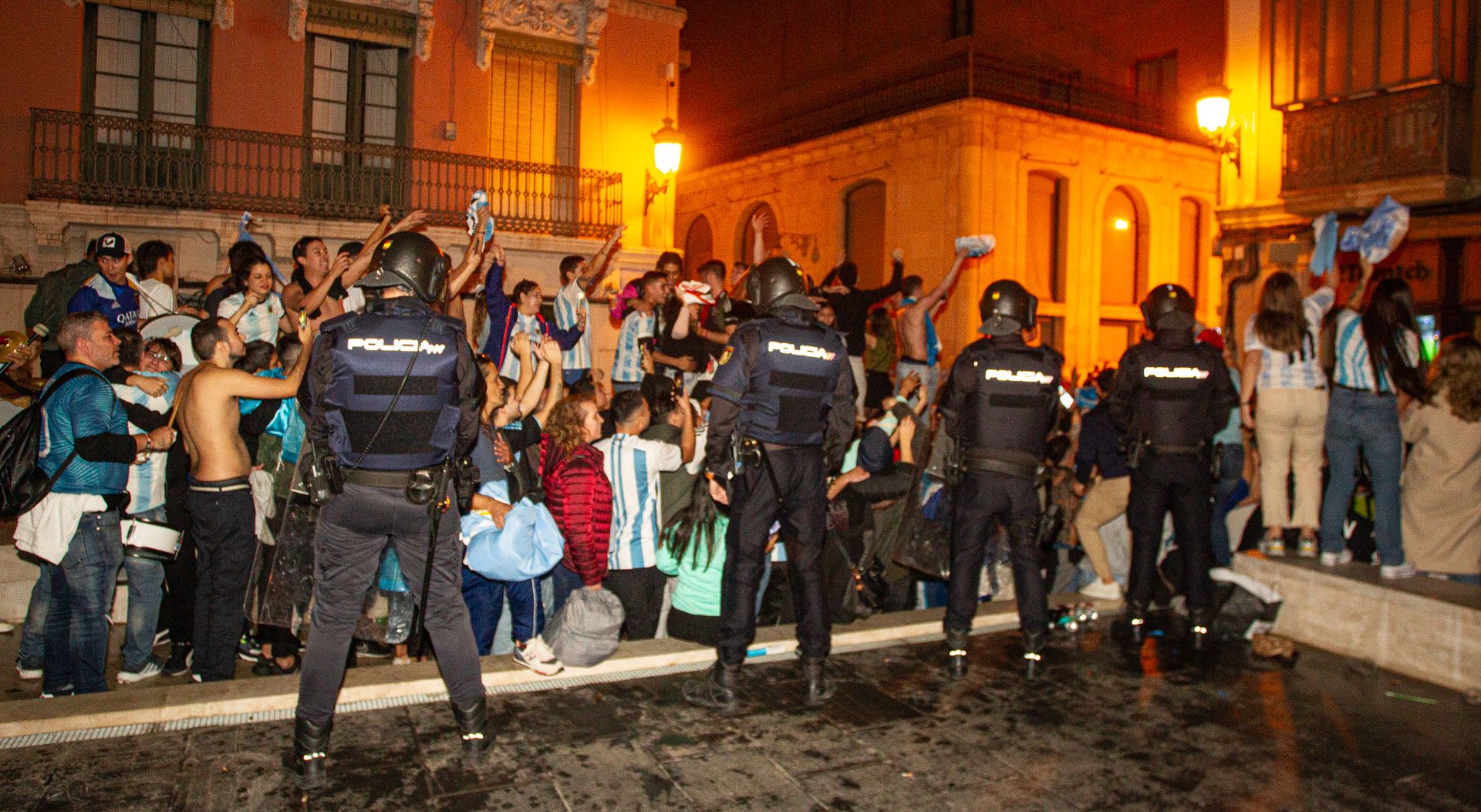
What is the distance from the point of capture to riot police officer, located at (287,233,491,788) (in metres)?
4.30

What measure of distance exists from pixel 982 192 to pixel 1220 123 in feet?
16.6

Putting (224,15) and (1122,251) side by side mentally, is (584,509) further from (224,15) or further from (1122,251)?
(1122,251)

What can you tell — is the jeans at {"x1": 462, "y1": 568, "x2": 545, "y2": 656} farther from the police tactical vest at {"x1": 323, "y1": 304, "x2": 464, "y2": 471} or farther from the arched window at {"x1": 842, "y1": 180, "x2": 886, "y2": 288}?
the arched window at {"x1": 842, "y1": 180, "x2": 886, "y2": 288}

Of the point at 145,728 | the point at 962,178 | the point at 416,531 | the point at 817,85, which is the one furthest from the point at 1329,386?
the point at 817,85

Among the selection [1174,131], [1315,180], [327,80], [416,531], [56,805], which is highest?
[1174,131]

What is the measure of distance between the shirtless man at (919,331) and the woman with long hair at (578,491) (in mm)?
3966

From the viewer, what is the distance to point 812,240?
22797mm

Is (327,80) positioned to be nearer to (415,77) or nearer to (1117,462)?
(415,77)

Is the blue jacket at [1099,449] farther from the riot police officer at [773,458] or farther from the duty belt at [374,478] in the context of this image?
the duty belt at [374,478]

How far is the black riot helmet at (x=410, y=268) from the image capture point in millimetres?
4449

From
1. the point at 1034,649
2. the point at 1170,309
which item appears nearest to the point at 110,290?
the point at 1034,649

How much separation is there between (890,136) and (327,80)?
421 inches

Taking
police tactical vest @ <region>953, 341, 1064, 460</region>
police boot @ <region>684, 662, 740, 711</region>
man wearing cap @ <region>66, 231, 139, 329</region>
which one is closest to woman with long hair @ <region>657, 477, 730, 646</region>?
police boot @ <region>684, 662, 740, 711</region>

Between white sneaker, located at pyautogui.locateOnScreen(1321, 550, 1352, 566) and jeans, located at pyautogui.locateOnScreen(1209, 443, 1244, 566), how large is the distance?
777mm
